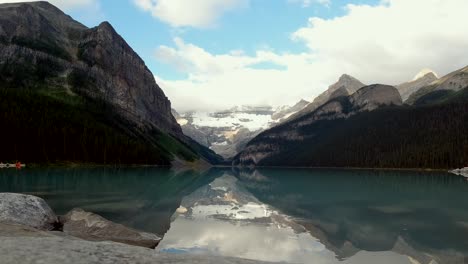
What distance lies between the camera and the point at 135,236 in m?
28.1

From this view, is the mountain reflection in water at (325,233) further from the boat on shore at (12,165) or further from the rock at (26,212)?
the boat on shore at (12,165)

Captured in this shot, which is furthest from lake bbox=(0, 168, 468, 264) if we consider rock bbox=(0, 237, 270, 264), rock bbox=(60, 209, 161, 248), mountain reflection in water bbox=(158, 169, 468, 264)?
rock bbox=(0, 237, 270, 264)

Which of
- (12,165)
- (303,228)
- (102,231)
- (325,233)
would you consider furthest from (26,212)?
(12,165)

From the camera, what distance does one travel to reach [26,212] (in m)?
28.3

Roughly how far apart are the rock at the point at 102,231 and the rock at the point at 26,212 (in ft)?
4.47

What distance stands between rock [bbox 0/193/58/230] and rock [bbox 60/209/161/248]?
1362 millimetres

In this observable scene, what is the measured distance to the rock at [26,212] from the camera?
88.1ft

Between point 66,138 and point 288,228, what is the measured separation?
16481 cm

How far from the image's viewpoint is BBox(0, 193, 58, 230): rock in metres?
26.9

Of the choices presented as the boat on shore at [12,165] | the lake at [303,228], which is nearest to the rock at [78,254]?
the lake at [303,228]

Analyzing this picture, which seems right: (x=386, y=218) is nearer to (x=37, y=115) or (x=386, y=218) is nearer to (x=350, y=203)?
(x=350, y=203)

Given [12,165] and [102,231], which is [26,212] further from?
[12,165]

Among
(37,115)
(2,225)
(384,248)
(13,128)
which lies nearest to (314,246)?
(384,248)

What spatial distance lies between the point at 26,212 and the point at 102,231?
5419 mm
